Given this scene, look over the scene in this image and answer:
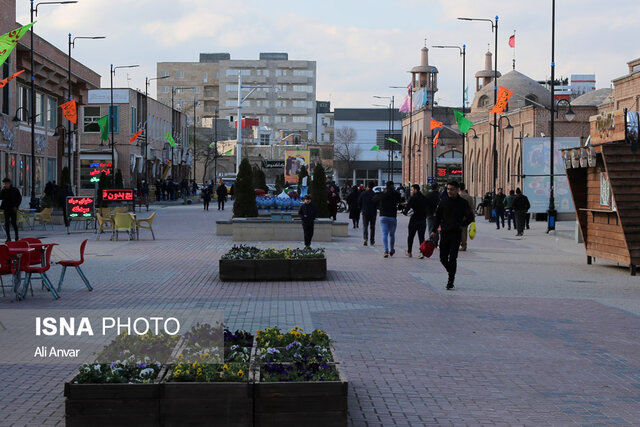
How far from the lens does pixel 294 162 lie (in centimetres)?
7425

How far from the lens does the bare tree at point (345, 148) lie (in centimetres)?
12975

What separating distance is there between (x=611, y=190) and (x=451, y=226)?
4.88 meters

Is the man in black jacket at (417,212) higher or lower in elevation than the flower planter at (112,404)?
higher

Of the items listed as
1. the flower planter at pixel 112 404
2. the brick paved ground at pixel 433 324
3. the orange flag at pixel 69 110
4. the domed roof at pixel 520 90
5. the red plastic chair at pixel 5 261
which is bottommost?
the brick paved ground at pixel 433 324

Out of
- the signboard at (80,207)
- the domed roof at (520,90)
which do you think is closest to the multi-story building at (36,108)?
the signboard at (80,207)

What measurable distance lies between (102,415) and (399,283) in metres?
10.1

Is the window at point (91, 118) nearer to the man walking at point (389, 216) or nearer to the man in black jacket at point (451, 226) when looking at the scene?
the man walking at point (389, 216)

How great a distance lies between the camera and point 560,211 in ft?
138

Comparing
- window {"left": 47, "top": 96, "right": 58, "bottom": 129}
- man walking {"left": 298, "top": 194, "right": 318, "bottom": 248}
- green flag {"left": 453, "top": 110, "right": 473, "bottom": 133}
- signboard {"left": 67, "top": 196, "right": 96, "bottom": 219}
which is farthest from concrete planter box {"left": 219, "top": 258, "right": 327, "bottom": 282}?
green flag {"left": 453, "top": 110, "right": 473, "bottom": 133}

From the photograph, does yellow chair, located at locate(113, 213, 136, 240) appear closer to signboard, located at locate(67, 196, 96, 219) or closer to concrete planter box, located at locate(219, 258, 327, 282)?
signboard, located at locate(67, 196, 96, 219)

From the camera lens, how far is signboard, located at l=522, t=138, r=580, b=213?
38.1 metres

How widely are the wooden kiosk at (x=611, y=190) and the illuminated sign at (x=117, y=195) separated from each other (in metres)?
18.8

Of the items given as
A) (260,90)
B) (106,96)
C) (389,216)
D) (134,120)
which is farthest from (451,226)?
(260,90)

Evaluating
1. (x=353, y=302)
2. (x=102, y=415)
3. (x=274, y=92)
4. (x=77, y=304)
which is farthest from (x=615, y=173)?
(x=274, y=92)
